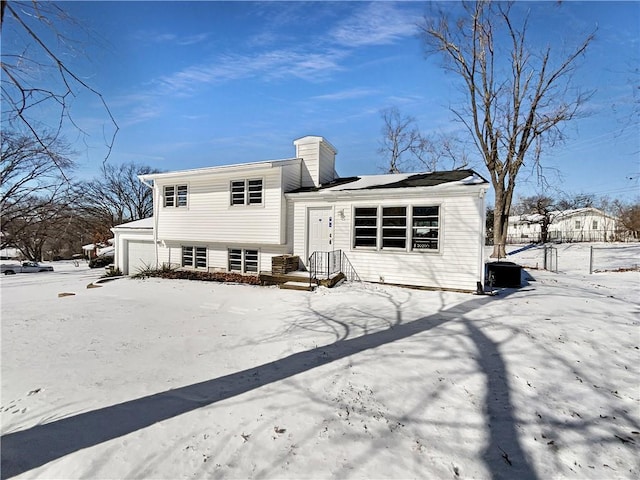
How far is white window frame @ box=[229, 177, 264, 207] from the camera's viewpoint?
12.5 m

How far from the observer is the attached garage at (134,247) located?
51.9 feet

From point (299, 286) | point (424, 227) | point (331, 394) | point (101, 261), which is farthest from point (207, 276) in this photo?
point (101, 261)

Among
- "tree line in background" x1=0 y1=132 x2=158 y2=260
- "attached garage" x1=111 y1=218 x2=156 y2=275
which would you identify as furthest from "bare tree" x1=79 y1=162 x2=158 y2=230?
"attached garage" x1=111 y1=218 x2=156 y2=275

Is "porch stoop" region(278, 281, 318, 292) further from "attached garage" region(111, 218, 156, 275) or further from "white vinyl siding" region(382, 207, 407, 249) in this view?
"attached garage" region(111, 218, 156, 275)

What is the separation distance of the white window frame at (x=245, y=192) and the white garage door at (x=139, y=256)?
6211mm

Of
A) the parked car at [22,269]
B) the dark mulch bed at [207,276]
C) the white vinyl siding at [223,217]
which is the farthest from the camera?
the parked car at [22,269]

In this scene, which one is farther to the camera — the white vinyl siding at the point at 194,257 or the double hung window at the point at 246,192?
the white vinyl siding at the point at 194,257

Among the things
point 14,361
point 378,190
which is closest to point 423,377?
point 14,361

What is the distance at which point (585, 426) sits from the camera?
308cm

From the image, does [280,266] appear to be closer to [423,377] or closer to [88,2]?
[423,377]

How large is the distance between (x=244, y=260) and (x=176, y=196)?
4.78 meters

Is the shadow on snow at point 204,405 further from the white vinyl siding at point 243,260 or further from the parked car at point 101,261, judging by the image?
the parked car at point 101,261

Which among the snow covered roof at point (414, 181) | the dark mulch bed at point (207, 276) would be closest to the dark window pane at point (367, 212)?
the snow covered roof at point (414, 181)

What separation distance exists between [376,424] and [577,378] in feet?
9.71
